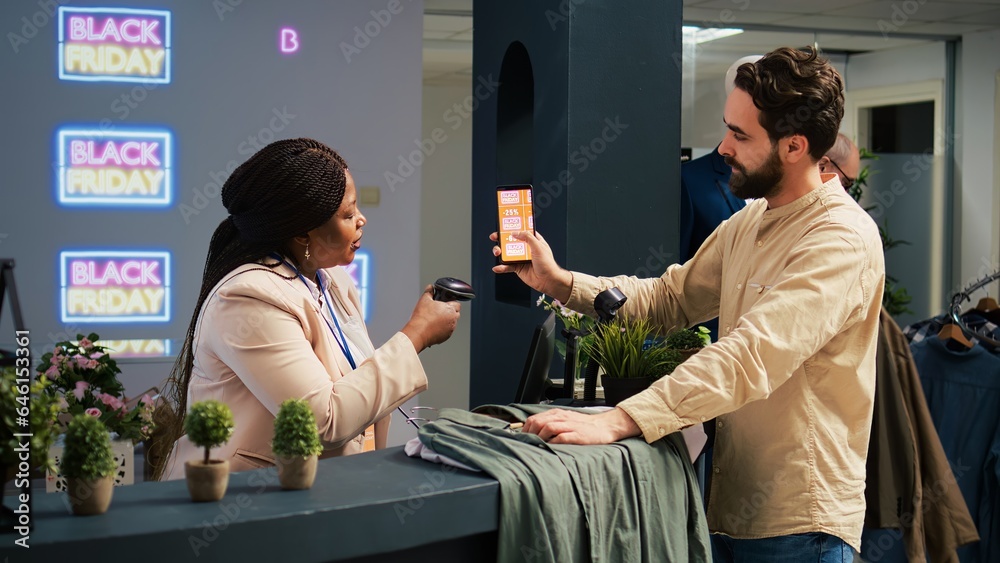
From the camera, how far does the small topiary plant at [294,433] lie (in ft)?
4.77

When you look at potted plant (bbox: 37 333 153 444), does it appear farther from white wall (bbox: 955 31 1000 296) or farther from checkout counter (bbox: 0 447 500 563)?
white wall (bbox: 955 31 1000 296)

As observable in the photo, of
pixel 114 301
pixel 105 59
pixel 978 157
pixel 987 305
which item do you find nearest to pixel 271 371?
pixel 987 305

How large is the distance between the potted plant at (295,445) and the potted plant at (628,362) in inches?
29.8

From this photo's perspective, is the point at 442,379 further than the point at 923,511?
Yes

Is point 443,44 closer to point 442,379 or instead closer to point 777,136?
point 442,379

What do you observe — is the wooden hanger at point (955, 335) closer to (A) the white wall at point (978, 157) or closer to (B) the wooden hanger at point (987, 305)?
(B) the wooden hanger at point (987, 305)

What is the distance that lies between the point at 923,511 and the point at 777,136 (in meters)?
1.91

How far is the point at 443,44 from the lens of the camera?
7.70m

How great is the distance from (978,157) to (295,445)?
739 centimetres

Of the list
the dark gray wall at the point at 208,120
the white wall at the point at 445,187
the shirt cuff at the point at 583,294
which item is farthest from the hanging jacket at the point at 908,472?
the white wall at the point at 445,187

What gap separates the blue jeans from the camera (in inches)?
73.5

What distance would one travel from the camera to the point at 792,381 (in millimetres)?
1872

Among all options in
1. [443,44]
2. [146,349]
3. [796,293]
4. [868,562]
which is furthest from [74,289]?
[796,293]

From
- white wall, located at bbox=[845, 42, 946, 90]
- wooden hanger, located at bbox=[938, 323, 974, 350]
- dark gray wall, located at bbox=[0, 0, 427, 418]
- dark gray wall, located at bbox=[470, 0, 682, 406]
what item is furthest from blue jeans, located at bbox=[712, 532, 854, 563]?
white wall, located at bbox=[845, 42, 946, 90]
